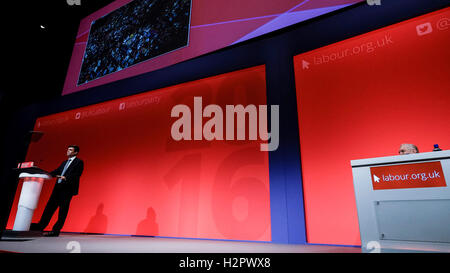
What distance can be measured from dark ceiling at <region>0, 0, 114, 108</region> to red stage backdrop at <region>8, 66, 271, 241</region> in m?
1.67

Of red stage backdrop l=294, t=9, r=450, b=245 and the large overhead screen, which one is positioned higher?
the large overhead screen

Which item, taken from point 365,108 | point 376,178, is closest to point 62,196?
point 376,178

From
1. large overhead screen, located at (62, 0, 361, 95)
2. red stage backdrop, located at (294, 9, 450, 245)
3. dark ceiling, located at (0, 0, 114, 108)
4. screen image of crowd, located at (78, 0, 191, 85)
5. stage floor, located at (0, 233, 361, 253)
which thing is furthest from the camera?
dark ceiling, located at (0, 0, 114, 108)

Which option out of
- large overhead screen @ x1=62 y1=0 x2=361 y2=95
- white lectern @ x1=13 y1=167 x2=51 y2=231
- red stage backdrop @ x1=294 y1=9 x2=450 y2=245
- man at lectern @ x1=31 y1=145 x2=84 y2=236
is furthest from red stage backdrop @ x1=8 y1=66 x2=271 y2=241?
white lectern @ x1=13 y1=167 x2=51 y2=231

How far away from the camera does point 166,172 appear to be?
3.81 m

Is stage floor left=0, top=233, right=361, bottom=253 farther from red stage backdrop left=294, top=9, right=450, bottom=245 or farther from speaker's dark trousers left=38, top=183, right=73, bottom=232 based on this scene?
speaker's dark trousers left=38, top=183, right=73, bottom=232

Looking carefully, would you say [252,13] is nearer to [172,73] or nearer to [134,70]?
[172,73]

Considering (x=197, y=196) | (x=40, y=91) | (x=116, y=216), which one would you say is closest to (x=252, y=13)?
(x=197, y=196)

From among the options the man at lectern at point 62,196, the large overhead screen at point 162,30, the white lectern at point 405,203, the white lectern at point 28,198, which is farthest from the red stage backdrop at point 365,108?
the white lectern at point 28,198

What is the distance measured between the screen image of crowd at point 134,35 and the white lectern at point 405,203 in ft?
11.3

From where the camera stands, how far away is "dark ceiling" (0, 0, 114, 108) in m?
5.39

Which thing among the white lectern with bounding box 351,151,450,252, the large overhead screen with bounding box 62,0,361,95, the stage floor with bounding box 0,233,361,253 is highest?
the large overhead screen with bounding box 62,0,361,95

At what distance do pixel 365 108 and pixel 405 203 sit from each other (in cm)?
185

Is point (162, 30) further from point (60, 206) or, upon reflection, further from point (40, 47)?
point (40, 47)
